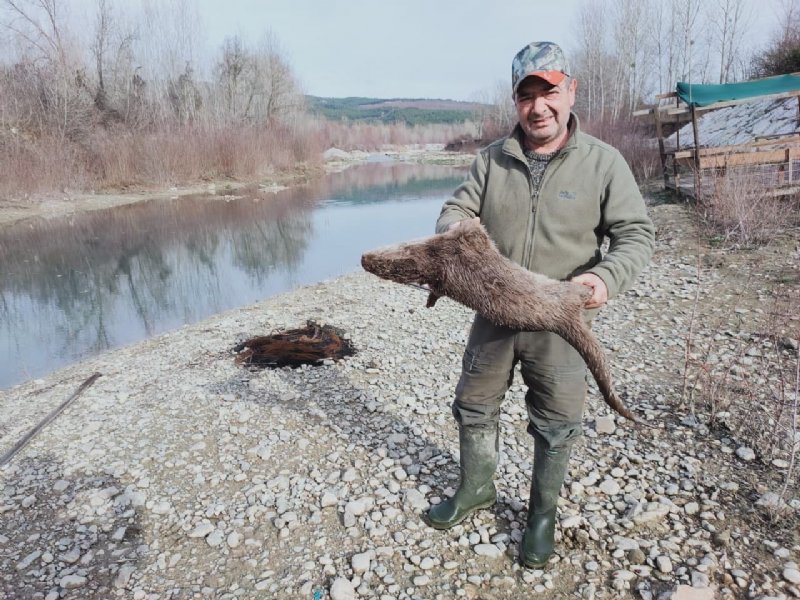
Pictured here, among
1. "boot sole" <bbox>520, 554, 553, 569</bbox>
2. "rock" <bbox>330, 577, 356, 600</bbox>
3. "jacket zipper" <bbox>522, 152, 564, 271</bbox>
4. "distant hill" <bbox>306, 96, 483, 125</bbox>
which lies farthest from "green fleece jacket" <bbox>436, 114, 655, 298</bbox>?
"distant hill" <bbox>306, 96, 483, 125</bbox>

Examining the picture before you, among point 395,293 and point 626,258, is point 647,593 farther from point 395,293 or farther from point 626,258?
point 395,293

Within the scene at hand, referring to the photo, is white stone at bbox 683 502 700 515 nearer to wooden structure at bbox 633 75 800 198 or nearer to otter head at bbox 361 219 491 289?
otter head at bbox 361 219 491 289

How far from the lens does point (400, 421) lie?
4281mm

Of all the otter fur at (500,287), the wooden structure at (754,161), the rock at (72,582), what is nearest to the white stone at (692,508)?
the otter fur at (500,287)

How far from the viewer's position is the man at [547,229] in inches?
88.0

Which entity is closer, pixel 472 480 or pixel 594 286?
pixel 594 286

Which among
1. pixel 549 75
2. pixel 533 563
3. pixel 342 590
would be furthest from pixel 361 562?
pixel 549 75

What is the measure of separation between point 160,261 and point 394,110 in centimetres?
14011

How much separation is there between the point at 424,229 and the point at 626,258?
1361cm

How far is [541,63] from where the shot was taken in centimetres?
219

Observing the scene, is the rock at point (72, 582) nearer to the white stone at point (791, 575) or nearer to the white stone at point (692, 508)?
the white stone at point (692, 508)

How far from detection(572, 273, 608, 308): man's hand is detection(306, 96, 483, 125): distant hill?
110442 millimetres

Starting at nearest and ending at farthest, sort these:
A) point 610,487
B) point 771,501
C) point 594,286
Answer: point 594,286
point 771,501
point 610,487

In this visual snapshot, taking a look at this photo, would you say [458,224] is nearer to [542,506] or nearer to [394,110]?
[542,506]
